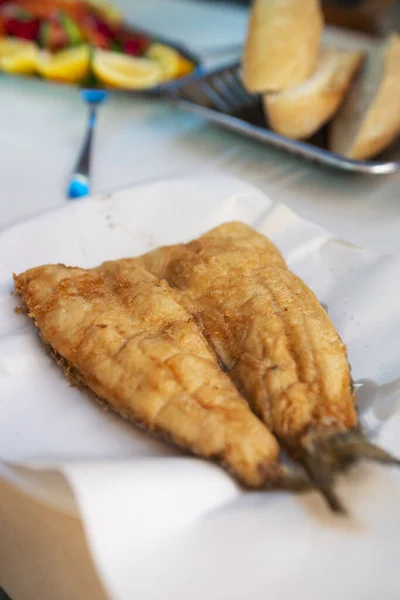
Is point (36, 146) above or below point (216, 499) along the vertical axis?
below

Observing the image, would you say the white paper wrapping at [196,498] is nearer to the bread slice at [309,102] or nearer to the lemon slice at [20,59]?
the bread slice at [309,102]

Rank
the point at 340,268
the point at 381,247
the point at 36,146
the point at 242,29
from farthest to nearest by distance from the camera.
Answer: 1. the point at 242,29
2. the point at 36,146
3. the point at 381,247
4. the point at 340,268

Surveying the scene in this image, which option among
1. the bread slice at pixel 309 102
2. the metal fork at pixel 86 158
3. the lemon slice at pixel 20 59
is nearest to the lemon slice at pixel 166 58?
the metal fork at pixel 86 158

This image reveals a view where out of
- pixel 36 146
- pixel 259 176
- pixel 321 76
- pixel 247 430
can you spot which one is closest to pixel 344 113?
pixel 321 76

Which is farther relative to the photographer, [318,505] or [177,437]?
[177,437]

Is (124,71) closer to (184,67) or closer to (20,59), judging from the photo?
(184,67)

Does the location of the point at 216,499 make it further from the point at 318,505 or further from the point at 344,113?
the point at 344,113

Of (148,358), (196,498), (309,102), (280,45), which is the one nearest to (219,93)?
(280,45)

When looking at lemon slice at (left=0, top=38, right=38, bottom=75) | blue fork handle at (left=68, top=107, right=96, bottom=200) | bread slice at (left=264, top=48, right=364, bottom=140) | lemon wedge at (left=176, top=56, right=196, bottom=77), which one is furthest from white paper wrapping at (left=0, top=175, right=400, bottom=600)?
lemon wedge at (left=176, top=56, right=196, bottom=77)
